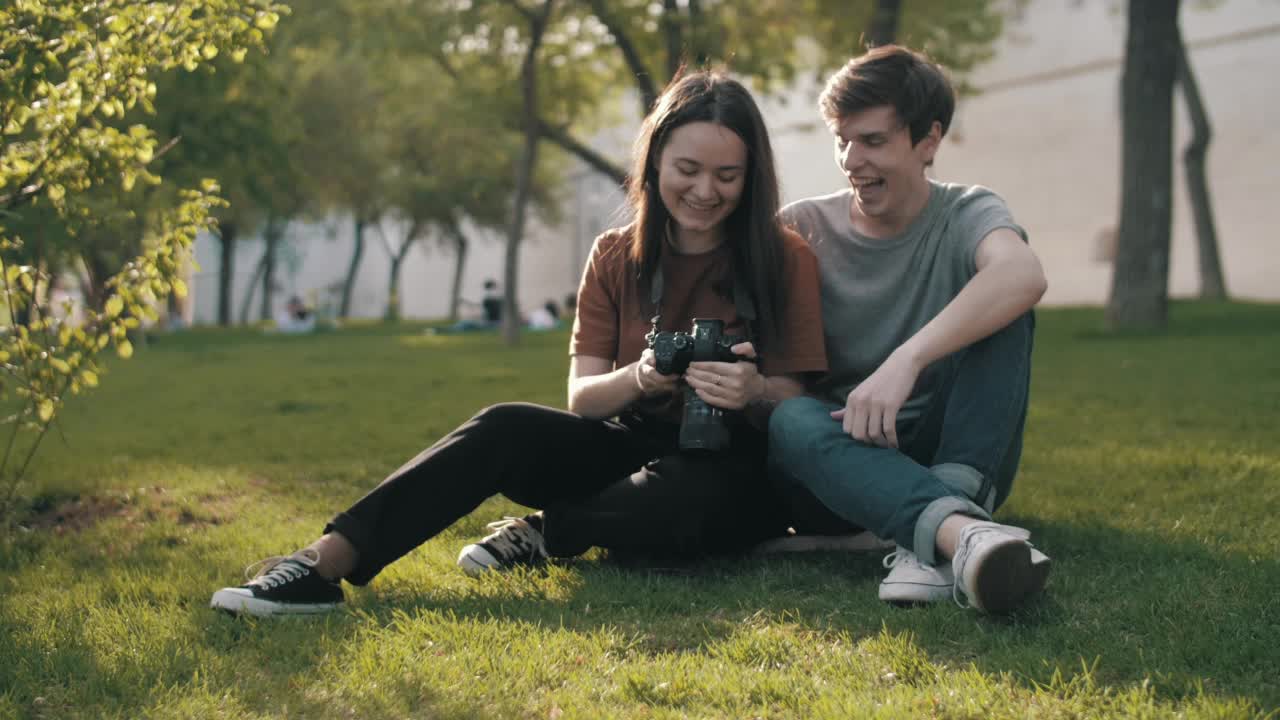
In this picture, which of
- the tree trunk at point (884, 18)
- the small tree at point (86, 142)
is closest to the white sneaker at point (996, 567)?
the small tree at point (86, 142)

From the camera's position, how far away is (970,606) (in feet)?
10.2

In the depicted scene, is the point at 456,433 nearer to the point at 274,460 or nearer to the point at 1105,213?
the point at 274,460

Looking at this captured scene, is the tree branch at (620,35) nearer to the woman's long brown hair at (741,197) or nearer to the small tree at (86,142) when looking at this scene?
the small tree at (86,142)

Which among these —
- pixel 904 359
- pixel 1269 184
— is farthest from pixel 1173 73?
pixel 1269 184

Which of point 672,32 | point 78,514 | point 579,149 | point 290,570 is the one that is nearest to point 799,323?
point 290,570

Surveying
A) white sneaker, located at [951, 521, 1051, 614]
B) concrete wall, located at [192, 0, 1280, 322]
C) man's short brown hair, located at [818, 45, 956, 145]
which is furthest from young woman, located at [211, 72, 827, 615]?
concrete wall, located at [192, 0, 1280, 322]

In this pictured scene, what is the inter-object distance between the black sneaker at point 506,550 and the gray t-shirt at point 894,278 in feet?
3.24

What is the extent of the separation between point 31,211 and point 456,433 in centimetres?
229

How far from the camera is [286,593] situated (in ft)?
10.8

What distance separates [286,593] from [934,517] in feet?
5.45

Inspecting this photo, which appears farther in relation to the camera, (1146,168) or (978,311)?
(1146,168)

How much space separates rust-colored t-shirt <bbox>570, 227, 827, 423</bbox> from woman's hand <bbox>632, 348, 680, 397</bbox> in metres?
0.28

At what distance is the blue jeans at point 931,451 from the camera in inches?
126

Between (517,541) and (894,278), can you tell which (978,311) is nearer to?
(894,278)
